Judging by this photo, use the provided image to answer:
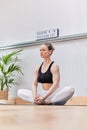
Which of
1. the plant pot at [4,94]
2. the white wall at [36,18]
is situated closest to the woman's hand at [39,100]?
the plant pot at [4,94]

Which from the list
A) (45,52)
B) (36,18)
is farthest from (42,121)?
(36,18)

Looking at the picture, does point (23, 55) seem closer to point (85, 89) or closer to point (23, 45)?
point (23, 45)

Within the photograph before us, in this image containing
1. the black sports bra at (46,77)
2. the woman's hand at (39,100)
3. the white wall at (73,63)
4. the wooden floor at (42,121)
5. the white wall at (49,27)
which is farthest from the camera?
the white wall at (49,27)

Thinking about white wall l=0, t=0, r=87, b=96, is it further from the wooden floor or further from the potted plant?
the wooden floor

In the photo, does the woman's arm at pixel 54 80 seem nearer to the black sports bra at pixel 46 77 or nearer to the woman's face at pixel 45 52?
the black sports bra at pixel 46 77

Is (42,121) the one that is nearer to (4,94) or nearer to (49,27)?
(4,94)

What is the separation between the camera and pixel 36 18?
4.94 meters

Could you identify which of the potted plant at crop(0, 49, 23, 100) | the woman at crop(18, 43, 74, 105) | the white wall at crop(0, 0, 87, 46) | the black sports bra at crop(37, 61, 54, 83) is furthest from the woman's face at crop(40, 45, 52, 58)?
the potted plant at crop(0, 49, 23, 100)

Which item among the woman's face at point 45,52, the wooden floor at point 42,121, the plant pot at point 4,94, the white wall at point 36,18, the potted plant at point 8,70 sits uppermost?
the wooden floor at point 42,121

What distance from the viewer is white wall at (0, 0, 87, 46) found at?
4.33 m

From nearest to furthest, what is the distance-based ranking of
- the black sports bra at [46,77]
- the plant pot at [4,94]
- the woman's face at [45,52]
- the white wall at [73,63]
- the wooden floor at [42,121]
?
the wooden floor at [42,121] → the black sports bra at [46,77] → the woman's face at [45,52] → the white wall at [73,63] → the plant pot at [4,94]

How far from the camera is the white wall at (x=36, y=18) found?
4332 mm

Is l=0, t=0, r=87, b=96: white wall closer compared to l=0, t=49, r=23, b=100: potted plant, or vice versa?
l=0, t=0, r=87, b=96: white wall

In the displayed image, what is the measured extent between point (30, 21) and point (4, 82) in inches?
45.6
